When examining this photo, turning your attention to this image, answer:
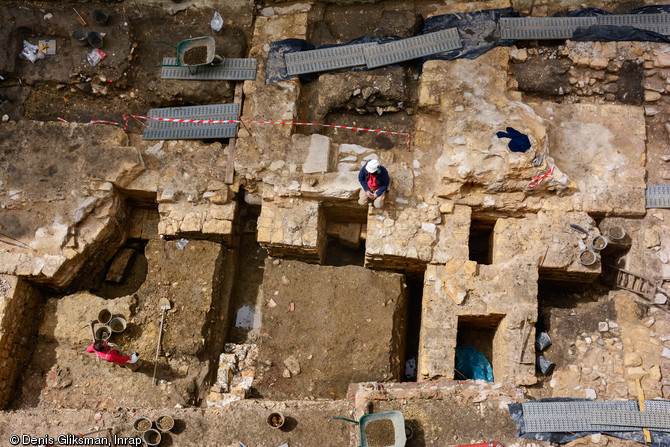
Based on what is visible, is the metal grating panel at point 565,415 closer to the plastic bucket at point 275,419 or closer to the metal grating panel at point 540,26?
the plastic bucket at point 275,419

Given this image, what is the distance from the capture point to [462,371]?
21.3 ft

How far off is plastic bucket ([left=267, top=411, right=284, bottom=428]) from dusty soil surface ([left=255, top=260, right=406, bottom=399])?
0.71 metres

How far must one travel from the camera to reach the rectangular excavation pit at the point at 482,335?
6179 millimetres

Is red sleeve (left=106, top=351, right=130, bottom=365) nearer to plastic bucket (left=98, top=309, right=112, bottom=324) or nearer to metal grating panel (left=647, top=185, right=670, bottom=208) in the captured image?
plastic bucket (left=98, top=309, right=112, bottom=324)

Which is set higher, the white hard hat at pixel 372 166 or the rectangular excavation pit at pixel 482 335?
the white hard hat at pixel 372 166

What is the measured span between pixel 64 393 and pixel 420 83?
204 inches

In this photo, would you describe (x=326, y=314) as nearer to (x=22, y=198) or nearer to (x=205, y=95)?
(x=205, y=95)

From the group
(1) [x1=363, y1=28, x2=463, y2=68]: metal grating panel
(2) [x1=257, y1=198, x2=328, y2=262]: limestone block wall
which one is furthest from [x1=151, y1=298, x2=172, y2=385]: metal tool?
(1) [x1=363, y1=28, x2=463, y2=68]: metal grating panel

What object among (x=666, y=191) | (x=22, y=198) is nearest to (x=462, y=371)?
(x=666, y=191)

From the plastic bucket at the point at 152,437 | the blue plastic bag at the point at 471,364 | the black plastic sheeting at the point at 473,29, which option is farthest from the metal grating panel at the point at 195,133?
the blue plastic bag at the point at 471,364

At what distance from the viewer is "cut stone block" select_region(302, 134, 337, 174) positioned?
6.32 m

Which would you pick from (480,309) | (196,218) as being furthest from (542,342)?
(196,218)

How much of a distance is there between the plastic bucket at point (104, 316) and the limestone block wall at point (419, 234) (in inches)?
113

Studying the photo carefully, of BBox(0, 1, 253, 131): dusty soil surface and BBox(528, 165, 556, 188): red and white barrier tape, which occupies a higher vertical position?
BBox(0, 1, 253, 131): dusty soil surface
